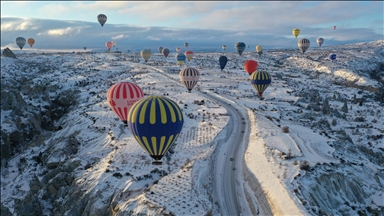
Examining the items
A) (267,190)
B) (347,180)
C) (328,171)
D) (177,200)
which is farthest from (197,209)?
(347,180)

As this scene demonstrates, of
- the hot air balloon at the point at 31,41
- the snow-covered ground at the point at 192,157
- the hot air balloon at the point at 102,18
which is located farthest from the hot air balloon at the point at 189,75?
the hot air balloon at the point at 31,41

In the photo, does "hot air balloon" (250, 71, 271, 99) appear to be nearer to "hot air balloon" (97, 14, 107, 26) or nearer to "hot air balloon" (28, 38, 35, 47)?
"hot air balloon" (97, 14, 107, 26)

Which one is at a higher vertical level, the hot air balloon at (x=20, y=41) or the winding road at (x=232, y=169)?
the hot air balloon at (x=20, y=41)

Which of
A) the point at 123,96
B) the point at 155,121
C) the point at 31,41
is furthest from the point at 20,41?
the point at 155,121

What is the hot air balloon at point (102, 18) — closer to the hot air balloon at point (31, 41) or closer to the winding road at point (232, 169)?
the hot air balloon at point (31, 41)

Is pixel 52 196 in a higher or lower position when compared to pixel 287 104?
lower

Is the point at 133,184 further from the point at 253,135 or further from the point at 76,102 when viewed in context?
the point at 76,102

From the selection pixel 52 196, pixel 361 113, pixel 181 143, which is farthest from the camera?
pixel 361 113
